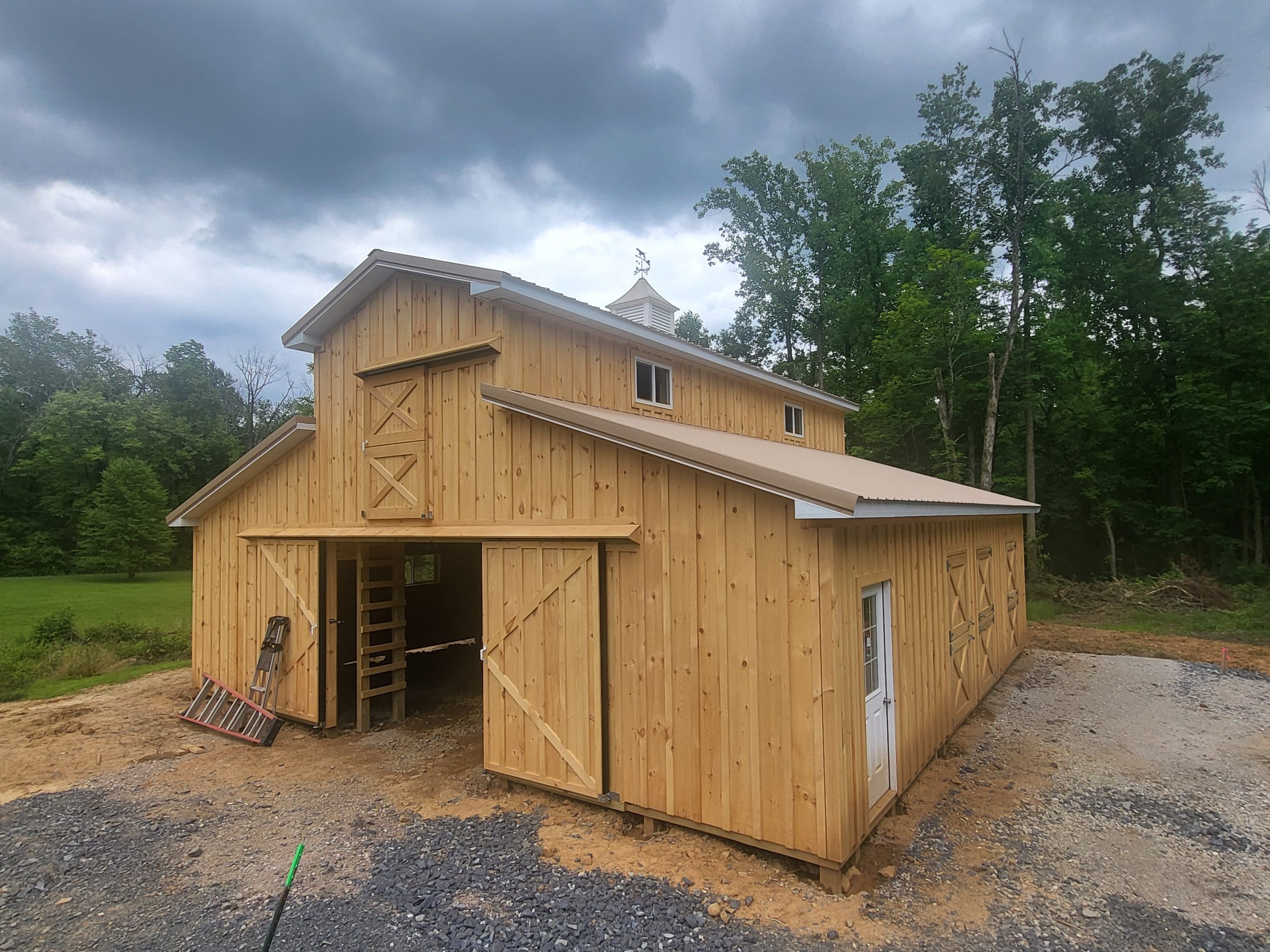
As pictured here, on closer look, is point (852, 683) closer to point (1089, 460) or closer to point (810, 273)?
point (1089, 460)

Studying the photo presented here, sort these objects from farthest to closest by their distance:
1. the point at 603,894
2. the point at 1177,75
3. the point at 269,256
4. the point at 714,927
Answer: the point at 269,256, the point at 1177,75, the point at 603,894, the point at 714,927

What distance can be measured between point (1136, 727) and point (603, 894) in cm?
701

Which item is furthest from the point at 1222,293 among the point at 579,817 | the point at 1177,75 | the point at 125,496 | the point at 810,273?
the point at 125,496

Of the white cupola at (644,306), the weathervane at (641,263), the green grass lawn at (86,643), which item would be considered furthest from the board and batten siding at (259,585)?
the weathervane at (641,263)

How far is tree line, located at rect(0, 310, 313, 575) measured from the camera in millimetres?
Result: 28797

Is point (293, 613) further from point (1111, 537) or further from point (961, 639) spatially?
point (1111, 537)

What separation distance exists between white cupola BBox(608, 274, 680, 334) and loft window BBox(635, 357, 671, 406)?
2.51 meters

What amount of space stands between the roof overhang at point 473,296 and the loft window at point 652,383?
267 mm

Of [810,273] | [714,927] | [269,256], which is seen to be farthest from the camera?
[269,256]

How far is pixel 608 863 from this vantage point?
4.58 m

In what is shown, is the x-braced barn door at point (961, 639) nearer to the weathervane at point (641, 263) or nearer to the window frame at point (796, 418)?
the window frame at point (796, 418)

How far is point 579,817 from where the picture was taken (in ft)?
17.5

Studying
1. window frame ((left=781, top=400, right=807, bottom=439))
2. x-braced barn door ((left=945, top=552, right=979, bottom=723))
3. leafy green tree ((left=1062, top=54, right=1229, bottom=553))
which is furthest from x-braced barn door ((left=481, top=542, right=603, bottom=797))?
leafy green tree ((left=1062, top=54, right=1229, bottom=553))

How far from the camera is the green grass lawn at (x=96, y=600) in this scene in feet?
52.6
